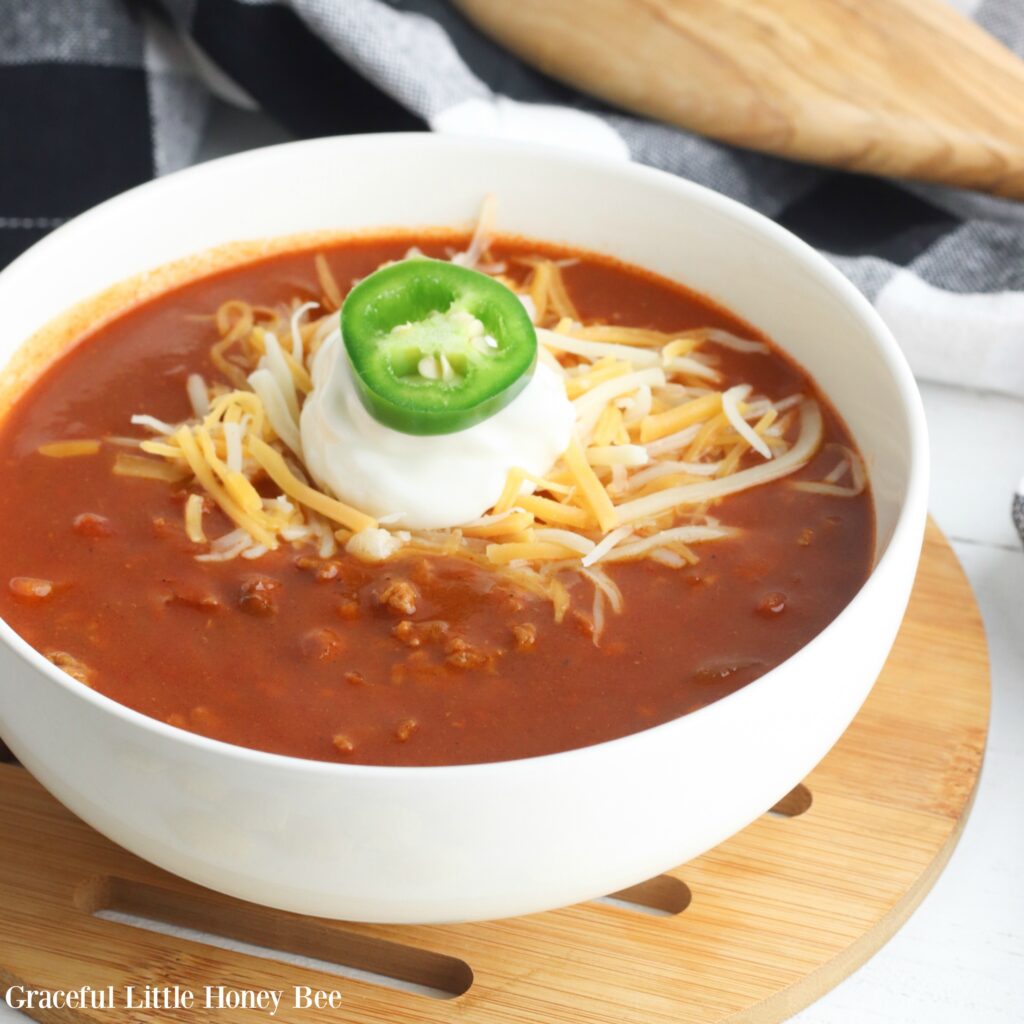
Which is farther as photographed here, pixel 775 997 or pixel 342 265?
pixel 342 265

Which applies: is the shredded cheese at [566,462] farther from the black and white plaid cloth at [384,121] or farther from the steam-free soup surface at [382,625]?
the black and white plaid cloth at [384,121]

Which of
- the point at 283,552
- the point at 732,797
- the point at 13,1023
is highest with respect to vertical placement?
the point at 732,797

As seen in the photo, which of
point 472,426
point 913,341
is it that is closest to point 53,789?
point 472,426

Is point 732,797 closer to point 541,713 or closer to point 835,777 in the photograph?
point 541,713

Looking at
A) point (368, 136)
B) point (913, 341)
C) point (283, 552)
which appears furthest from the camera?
point (913, 341)

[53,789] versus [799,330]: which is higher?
[799,330]

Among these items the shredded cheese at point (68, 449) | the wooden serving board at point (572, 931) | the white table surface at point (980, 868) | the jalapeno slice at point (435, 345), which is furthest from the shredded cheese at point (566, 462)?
the white table surface at point (980, 868)

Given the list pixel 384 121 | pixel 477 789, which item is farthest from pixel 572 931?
pixel 384 121

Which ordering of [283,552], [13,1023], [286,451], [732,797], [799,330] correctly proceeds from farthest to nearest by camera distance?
[799,330]
[286,451]
[283,552]
[13,1023]
[732,797]
